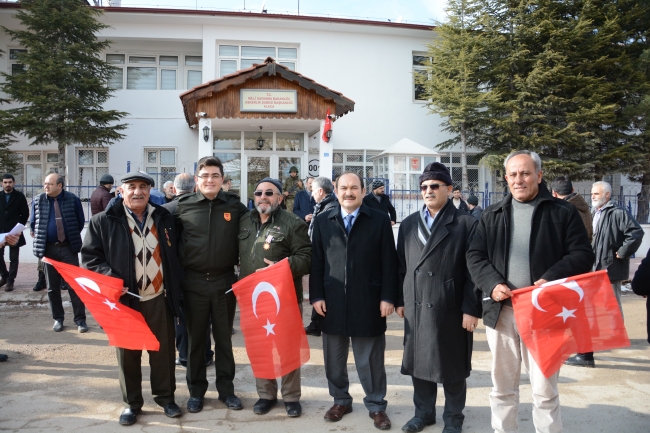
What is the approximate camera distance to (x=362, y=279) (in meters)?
4.09

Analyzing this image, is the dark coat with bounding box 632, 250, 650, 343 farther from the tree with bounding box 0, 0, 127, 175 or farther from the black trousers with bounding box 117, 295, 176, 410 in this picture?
the tree with bounding box 0, 0, 127, 175

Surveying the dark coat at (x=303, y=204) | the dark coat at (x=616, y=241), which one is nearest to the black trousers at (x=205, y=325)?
the dark coat at (x=616, y=241)

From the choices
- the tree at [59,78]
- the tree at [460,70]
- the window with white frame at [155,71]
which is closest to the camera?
the tree at [59,78]

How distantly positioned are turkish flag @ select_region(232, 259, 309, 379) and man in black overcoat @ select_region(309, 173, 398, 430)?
24 centimetres

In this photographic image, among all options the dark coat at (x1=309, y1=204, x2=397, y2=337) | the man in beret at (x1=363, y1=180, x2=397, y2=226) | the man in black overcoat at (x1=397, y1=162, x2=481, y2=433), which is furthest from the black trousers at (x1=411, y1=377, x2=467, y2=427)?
the man in beret at (x1=363, y1=180, x2=397, y2=226)

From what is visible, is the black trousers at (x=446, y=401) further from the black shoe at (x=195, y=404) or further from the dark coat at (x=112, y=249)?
the dark coat at (x=112, y=249)

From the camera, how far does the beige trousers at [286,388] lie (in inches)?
169

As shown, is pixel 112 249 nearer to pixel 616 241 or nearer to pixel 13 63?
pixel 616 241

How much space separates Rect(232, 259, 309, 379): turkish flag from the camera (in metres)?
4.18

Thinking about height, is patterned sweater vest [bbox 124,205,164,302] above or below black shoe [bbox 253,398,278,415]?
above

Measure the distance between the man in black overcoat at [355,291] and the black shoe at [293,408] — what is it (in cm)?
26

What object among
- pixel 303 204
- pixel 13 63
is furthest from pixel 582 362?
pixel 13 63

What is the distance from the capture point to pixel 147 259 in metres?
4.19

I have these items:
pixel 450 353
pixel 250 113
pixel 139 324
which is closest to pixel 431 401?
pixel 450 353
